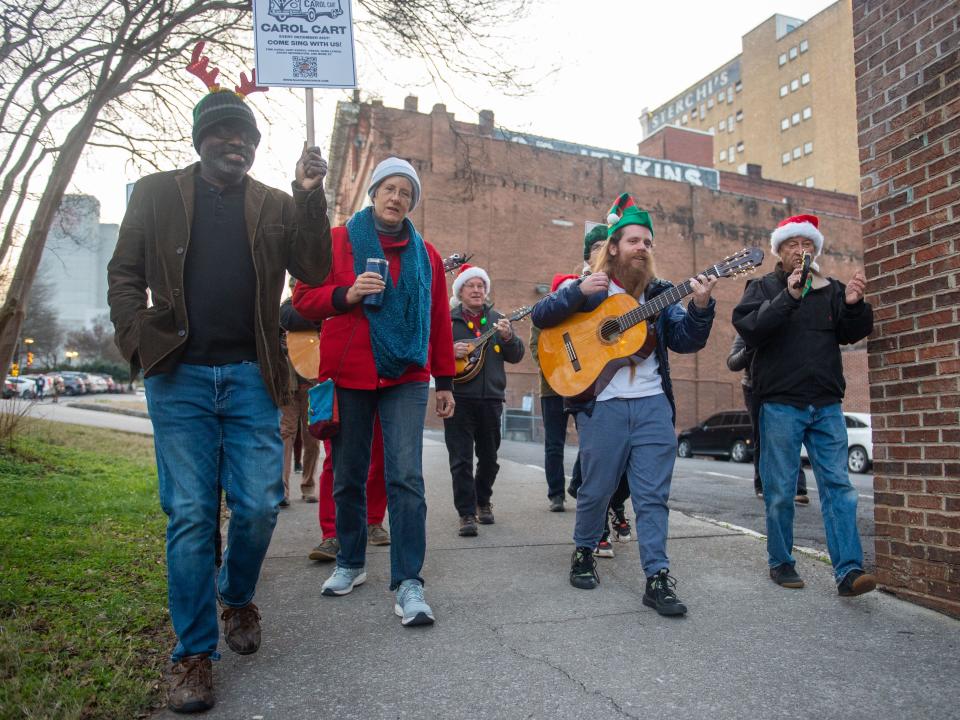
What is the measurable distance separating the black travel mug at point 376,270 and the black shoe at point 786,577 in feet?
8.69

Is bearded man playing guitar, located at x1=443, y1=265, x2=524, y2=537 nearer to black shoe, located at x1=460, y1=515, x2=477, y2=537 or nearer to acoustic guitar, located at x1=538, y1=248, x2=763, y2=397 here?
black shoe, located at x1=460, y1=515, x2=477, y2=537

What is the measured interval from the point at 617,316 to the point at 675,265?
37.8 m

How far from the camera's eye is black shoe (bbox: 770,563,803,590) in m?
4.13

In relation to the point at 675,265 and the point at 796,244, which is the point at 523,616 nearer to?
the point at 796,244

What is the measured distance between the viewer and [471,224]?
1393 inches

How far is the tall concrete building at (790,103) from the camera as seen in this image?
2249 inches

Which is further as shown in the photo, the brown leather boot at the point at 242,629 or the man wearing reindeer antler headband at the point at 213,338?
the brown leather boot at the point at 242,629

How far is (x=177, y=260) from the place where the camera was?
2.95 metres

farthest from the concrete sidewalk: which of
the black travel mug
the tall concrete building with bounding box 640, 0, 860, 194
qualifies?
the tall concrete building with bounding box 640, 0, 860, 194

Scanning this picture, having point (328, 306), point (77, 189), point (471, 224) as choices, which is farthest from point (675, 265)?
point (328, 306)

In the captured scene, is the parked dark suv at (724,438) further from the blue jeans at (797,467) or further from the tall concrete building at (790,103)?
the tall concrete building at (790,103)

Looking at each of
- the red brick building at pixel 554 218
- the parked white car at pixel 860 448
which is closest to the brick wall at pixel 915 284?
the parked white car at pixel 860 448

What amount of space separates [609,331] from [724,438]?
1990 cm

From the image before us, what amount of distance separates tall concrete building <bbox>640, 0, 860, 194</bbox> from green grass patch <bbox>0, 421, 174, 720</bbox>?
52.6 meters
